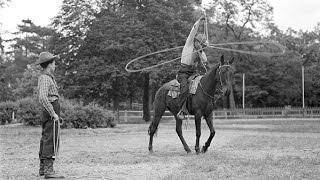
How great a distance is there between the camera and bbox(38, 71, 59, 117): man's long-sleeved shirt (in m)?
7.53

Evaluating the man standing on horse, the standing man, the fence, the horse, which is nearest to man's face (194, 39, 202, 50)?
the man standing on horse

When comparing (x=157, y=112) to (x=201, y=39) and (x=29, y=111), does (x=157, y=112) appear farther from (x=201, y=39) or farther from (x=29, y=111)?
(x=29, y=111)

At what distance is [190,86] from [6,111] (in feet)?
78.5

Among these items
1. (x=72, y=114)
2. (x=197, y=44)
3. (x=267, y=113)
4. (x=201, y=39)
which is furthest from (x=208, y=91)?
(x=267, y=113)

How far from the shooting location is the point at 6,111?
31.8 metres

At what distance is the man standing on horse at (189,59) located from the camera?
11.5 metres

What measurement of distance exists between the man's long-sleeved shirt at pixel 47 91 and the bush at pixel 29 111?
58.2 feet

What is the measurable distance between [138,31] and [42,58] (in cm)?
2610

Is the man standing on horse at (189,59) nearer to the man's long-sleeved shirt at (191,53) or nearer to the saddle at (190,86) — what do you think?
the man's long-sleeved shirt at (191,53)

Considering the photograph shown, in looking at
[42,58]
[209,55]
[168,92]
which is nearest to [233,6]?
[209,55]

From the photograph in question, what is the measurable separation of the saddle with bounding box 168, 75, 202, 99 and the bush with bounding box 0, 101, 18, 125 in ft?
72.3

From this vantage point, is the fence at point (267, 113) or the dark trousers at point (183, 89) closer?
the dark trousers at point (183, 89)

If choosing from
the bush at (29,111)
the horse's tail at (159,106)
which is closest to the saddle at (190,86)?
the horse's tail at (159,106)

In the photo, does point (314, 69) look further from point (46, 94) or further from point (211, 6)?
point (46, 94)
